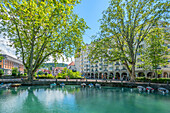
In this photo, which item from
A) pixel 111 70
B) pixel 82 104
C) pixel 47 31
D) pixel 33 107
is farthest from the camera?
pixel 111 70

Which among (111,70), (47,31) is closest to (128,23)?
(47,31)

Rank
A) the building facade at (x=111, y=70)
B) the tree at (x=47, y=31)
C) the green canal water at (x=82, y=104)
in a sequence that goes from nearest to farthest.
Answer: the green canal water at (x=82, y=104)
the tree at (x=47, y=31)
the building facade at (x=111, y=70)

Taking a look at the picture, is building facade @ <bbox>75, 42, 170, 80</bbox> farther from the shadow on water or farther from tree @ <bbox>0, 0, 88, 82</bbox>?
the shadow on water

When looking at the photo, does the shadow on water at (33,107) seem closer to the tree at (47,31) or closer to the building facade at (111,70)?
the tree at (47,31)

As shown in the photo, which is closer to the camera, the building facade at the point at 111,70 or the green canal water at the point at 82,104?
the green canal water at the point at 82,104

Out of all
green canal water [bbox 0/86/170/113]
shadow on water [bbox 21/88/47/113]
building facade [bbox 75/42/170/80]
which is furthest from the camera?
building facade [bbox 75/42/170/80]

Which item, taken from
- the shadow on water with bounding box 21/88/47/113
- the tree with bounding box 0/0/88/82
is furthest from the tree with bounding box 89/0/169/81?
the shadow on water with bounding box 21/88/47/113

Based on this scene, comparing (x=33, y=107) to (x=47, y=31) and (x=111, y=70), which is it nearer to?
(x=47, y=31)

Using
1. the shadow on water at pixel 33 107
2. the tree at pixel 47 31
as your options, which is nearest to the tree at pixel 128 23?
the tree at pixel 47 31

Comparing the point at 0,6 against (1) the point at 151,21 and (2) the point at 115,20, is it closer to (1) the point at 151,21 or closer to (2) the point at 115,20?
(2) the point at 115,20

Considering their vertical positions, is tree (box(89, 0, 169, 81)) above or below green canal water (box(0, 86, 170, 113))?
above

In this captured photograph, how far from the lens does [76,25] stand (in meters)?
29.2

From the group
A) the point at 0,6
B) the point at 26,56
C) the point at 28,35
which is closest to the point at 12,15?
the point at 0,6

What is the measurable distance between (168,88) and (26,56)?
35471mm
